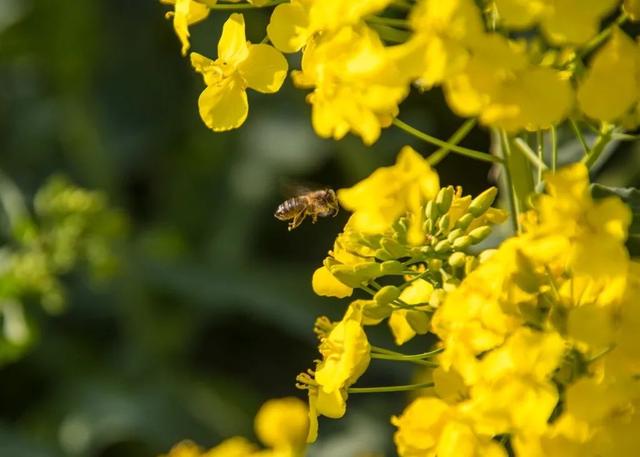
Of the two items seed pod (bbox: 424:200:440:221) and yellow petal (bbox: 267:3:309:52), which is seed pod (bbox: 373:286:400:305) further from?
yellow petal (bbox: 267:3:309:52)

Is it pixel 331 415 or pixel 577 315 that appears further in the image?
pixel 331 415

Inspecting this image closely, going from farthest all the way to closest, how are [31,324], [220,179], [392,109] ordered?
[220,179], [31,324], [392,109]

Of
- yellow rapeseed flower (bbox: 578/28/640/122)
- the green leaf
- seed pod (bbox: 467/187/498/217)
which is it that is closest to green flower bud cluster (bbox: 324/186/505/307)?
seed pod (bbox: 467/187/498/217)

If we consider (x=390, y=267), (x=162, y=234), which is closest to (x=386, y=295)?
(x=390, y=267)

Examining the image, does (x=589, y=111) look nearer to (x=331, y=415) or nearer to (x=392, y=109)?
(x=392, y=109)

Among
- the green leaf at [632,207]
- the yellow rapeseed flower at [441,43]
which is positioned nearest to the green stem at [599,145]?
the green leaf at [632,207]

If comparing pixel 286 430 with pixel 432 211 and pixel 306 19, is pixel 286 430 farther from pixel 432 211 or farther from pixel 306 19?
pixel 306 19

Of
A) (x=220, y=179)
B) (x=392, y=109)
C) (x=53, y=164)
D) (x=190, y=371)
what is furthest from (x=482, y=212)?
(x=53, y=164)
